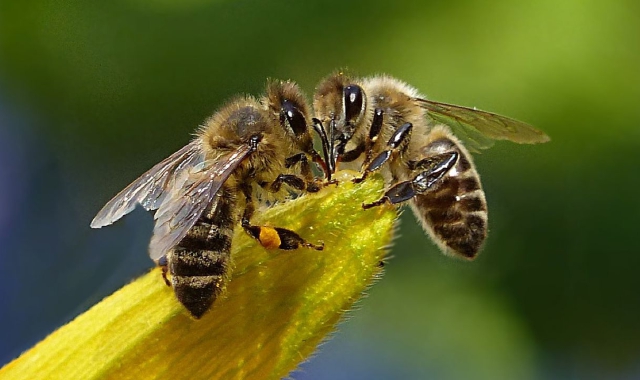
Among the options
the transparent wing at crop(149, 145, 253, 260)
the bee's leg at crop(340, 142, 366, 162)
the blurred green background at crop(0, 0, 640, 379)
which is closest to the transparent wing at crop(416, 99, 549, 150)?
the bee's leg at crop(340, 142, 366, 162)

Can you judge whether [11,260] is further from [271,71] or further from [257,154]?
[257,154]

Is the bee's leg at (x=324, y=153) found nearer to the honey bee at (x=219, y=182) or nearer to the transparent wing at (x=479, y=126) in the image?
the honey bee at (x=219, y=182)

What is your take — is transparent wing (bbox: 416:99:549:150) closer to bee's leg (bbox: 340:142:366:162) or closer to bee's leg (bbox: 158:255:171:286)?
bee's leg (bbox: 340:142:366:162)

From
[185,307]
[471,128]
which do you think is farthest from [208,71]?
[185,307]

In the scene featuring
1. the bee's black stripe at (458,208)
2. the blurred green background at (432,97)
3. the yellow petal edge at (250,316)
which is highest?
the yellow petal edge at (250,316)

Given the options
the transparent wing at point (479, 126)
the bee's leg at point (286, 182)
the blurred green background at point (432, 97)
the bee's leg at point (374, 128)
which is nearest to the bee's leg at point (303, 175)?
the bee's leg at point (286, 182)

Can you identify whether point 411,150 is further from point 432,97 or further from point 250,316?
point 432,97
